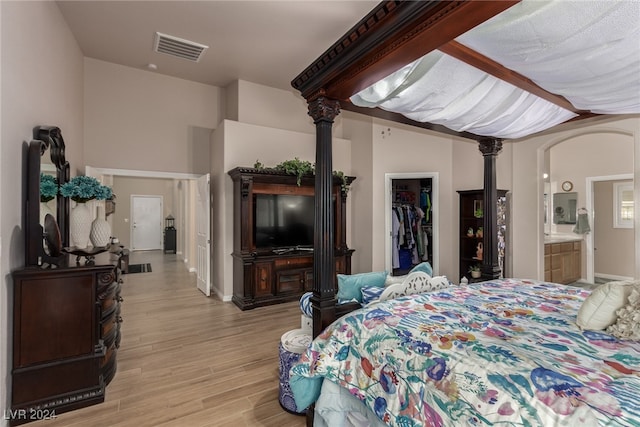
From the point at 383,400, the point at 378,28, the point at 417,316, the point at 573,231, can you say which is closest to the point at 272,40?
the point at 378,28

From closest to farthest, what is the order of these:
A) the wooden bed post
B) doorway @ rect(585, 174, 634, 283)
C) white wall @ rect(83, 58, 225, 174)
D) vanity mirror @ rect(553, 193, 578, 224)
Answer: the wooden bed post < white wall @ rect(83, 58, 225, 174) < doorway @ rect(585, 174, 634, 283) < vanity mirror @ rect(553, 193, 578, 224)

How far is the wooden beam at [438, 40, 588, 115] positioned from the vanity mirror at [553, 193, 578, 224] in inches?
218

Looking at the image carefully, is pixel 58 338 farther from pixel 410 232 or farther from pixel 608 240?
pixel 608 240

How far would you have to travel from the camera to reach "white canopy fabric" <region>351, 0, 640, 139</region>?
1.14 metres

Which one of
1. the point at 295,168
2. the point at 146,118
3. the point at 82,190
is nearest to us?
the point at 82,190

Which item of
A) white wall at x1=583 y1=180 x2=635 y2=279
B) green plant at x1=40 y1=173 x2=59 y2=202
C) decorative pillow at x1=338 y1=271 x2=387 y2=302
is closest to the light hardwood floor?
decorative pillow at x1=338 y1=271 x2=387 y2=302

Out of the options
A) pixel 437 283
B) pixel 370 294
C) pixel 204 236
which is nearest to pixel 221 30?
pixel 204 236

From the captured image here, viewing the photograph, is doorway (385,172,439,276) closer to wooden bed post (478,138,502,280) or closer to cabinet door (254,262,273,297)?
cabinet door (254,262,273,297)

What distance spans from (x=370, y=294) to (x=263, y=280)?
2.73 metres

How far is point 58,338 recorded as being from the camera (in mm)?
2072

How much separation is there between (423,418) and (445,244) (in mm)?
4163

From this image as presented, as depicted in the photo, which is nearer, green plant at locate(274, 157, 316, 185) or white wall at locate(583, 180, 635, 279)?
green plant at locate(274, 157, 316, 185)

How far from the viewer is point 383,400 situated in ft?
4.40

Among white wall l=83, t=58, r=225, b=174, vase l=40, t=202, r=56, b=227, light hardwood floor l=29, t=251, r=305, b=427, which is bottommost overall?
light hardwood floor l=29, t=251, r=305, b=427
